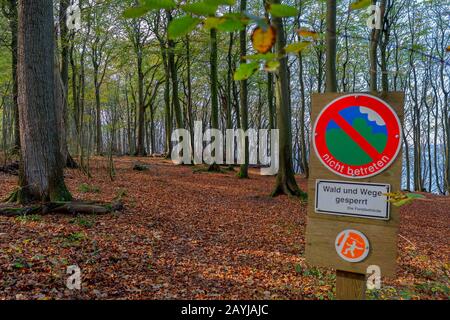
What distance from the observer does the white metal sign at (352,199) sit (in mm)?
1868

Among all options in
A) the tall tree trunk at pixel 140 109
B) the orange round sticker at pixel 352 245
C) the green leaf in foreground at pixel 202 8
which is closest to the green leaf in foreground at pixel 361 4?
the green leaf in foreground at pixel 202 8

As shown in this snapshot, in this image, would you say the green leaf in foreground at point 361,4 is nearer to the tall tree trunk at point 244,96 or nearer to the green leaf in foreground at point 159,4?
the green leaf in foreground at point 159,4

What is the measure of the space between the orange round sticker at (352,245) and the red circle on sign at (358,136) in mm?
355

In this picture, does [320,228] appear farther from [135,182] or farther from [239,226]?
[135,182]

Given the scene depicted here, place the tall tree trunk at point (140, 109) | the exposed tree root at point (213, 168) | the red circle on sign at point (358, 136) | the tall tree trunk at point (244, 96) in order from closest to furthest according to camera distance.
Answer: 1. the red circle on sign at point (358, 136)
2. the tall tree trunk at point (244, 96)
3. the exposed tree root at point (213, 168)
4. the tall tree trunk at point (140, 109)

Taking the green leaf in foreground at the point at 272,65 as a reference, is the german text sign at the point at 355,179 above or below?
below

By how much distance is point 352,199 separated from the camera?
1.92 metres

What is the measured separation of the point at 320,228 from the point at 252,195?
29.8 feet

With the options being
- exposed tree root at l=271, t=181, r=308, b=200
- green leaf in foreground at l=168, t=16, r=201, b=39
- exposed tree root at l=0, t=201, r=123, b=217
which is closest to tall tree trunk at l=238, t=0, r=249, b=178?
exposed tree root at l=271, t=181, r=308, b=200

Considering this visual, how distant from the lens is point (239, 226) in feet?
23.4

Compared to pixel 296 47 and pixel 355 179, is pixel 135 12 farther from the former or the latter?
pixel 355 179

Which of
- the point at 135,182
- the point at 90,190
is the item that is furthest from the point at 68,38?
the point at 90,190

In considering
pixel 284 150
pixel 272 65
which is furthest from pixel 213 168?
pixel 272 65

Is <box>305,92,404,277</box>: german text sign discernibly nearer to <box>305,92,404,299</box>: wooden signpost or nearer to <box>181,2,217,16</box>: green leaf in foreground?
<box>305,92,404,299</box>: wooden signpost
